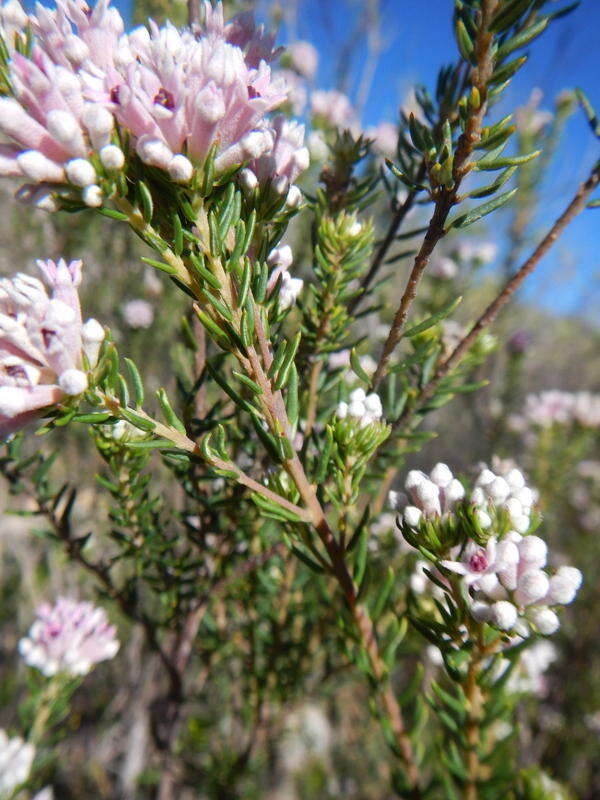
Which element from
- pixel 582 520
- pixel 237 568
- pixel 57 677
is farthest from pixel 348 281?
pixel 582 520

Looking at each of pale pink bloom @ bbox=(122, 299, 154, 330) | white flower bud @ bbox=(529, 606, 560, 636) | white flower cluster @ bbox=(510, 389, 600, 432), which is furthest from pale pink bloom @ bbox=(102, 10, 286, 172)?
white flower cluster @ bbox=(510, 389, 600, 432)

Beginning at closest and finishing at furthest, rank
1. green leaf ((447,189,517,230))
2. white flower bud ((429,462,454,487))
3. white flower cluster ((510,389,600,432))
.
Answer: green leaf ((447,189,517,230))
white flower bud ((429,462,454,487))
white flower cluster ((510,389,600,432))

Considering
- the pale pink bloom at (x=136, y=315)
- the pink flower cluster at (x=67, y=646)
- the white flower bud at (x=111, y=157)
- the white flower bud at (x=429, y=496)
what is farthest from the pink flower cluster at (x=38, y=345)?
the pale pink bloom at (x=136, y=315)

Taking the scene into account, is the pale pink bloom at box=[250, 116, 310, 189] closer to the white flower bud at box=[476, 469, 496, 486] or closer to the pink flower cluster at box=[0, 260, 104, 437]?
the pink flower cluster at box=[0, 260, 104, 437]

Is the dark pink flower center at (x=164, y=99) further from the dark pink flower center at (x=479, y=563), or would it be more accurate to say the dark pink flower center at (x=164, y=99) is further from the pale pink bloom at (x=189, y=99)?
the dark pink flower center at (x=479, y=563)

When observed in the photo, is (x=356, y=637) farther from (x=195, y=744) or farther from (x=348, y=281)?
(x=195, y=744)

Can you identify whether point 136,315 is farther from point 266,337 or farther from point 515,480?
point 515,480
